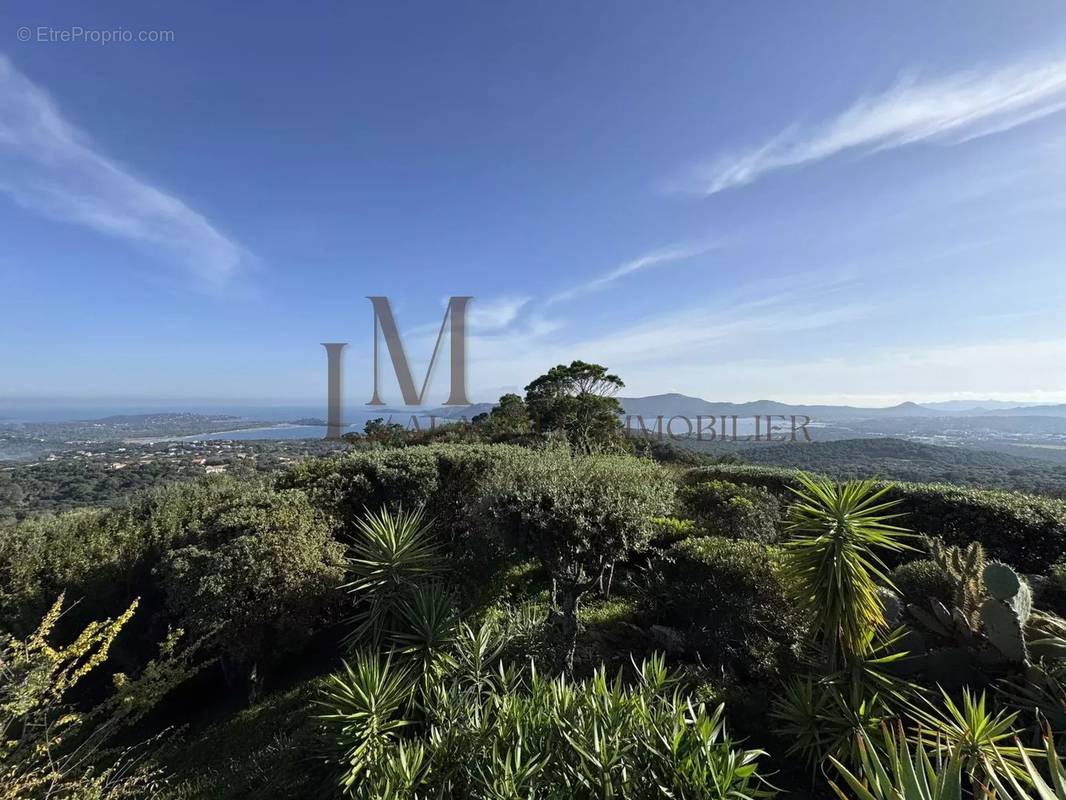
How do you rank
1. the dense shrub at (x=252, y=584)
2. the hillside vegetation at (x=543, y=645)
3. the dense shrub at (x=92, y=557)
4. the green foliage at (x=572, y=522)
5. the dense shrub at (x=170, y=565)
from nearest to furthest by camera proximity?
the hillside vegetation at (x=543, y=645) < the green foliage at (x=572, y=522) < the dense shrub at (x=252, y=584) < the dense shrub at (x=170, y=565) < the dense shrub at (x=92, y=557)

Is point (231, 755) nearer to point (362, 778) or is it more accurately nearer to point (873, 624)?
point (362, 778)

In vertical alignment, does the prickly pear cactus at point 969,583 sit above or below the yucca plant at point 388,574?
above

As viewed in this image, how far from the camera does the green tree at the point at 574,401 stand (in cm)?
2614

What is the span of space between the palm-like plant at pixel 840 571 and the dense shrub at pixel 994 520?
291 cm

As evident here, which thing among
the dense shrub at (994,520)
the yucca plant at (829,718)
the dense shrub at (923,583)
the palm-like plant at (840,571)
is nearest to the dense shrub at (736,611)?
the palm-like plant at (840,571)

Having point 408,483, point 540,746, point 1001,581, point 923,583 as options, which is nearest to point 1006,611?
point 1001,581

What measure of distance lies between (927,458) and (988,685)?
30090mm

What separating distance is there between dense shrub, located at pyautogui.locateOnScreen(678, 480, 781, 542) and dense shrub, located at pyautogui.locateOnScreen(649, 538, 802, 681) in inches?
102

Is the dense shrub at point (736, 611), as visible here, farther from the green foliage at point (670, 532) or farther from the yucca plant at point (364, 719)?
the yucca plant at point (364, 719)

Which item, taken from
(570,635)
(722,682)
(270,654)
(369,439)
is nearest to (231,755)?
(270,654)

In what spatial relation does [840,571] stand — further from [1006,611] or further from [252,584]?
[252,584]

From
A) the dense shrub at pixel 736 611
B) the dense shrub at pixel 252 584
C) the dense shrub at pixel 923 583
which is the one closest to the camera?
the dense shrub at pixel 736 611

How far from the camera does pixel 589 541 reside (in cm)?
554

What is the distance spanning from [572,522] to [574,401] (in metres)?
21.3
